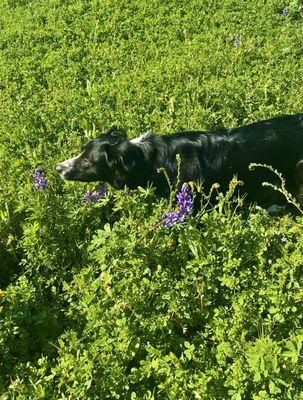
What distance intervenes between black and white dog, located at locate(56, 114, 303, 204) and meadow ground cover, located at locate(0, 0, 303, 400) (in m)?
0.26

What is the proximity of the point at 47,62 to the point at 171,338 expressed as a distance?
17.3 ft

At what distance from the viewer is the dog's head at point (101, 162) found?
4168 mm

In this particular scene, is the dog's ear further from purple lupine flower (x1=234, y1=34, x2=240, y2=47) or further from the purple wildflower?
purple lupine flower (x1=234, y1=34, x2=240, y2=47)

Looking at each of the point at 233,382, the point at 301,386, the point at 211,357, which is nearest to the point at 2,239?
the point at 211,357

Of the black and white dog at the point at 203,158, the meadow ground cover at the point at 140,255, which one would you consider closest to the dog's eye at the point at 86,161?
the black and white dog at the point at 203,158

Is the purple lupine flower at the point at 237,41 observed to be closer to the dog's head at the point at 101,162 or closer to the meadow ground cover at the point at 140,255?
the meadow ground cover at the point at 140,255

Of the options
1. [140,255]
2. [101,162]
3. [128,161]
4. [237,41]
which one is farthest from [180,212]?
[237,41]

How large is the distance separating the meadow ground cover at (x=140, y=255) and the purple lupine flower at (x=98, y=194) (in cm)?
2

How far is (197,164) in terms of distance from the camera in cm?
426

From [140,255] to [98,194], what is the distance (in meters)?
1.14

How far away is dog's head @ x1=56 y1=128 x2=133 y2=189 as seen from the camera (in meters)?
4.17

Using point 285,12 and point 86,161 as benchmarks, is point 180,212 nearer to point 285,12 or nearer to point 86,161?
point 86,161

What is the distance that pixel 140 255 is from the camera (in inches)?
126

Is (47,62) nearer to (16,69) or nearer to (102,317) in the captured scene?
(16,69)
